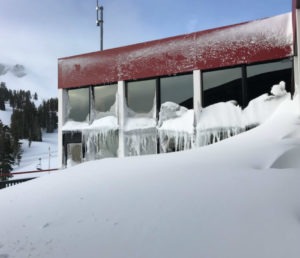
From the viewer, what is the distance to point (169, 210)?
11.5 ft

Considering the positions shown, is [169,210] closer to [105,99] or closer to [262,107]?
[262,107]

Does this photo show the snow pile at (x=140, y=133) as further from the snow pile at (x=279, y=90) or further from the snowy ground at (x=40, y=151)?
the snowy ground at (x=40, y=151)

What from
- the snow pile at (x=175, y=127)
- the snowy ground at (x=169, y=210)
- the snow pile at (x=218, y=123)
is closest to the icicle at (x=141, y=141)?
the snow pile at (x=175, y=127)

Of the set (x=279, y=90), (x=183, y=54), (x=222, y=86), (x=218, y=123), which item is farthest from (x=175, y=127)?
(x=279, y=90)

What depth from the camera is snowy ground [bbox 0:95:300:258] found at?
286 centimetres

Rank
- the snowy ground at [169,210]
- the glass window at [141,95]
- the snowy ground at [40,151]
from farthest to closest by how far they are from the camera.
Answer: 1. the snowy ground at [40,151]
2. the glass window at [141,95]
3. the snowy ground at [169,210]

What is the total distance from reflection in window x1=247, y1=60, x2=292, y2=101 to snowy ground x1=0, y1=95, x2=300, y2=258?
4494mm

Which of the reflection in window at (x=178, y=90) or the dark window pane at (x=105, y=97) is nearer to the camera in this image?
the reflection in window at (x=178, y=90)

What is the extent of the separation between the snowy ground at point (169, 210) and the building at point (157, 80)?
4.85m

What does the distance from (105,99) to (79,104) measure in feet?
4.41

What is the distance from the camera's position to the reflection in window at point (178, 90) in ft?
36.1

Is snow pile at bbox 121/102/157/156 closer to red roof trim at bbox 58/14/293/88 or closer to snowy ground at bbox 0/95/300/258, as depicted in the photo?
red roof trim at bbox 58/14/293/88

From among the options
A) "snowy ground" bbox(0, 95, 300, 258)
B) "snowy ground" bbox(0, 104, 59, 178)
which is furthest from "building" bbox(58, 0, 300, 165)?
"snowy ground" bbox(0, 104, 59, 178)

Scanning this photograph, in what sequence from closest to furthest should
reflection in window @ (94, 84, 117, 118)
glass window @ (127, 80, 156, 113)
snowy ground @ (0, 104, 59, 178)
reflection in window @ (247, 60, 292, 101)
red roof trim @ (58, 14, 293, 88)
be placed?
reflection in window @ (247, 60, 292, 101) → red roof trim @ (58, 14, 293, 88) → glass window @ (127, 80, 156, 113) → reflection in window @ (94, 84, 117, 118) → snowy ground @ (0, 104, 59, 178)
